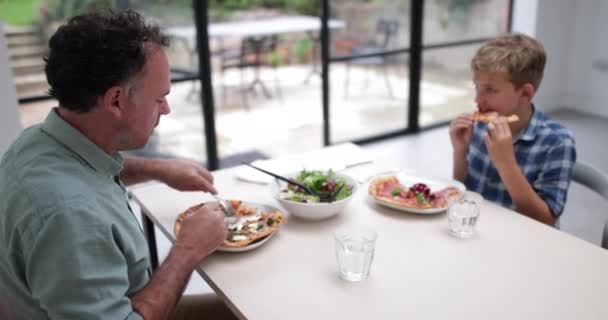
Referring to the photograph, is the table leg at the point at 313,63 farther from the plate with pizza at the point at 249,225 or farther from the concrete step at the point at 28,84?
the plate with pizza at the point at 249,225

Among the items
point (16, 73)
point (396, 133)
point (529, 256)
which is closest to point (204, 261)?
point (529, 256)

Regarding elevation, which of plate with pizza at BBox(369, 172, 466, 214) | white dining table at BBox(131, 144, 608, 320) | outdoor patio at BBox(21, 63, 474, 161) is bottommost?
outdoor patio at BBox(21, 63, 474, 161)

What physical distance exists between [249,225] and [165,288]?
352 millimetres

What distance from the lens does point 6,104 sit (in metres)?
2.62

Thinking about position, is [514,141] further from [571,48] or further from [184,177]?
[571,48]

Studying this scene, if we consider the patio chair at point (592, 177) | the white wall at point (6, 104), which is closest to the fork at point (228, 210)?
the patio chair at point (592, 177)

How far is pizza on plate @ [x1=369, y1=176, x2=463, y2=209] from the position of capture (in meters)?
1.56

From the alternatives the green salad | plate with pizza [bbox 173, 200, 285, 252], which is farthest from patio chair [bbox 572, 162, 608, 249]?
plate with pizza [bbox 173, 200, 285, 252]

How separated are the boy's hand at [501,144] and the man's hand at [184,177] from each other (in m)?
0.83

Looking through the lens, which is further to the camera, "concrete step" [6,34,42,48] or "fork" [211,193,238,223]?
"concrete step" [6,34,42,48]

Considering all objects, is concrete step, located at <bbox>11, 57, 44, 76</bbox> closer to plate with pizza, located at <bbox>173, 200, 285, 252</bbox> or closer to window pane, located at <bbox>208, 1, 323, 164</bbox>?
window pane, located at <bbox>208, 1, 323, 164</bbox>

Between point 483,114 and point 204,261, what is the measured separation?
1008 millimetres

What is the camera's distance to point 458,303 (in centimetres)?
115

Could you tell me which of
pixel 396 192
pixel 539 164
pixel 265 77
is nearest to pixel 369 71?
pixel 265 77
